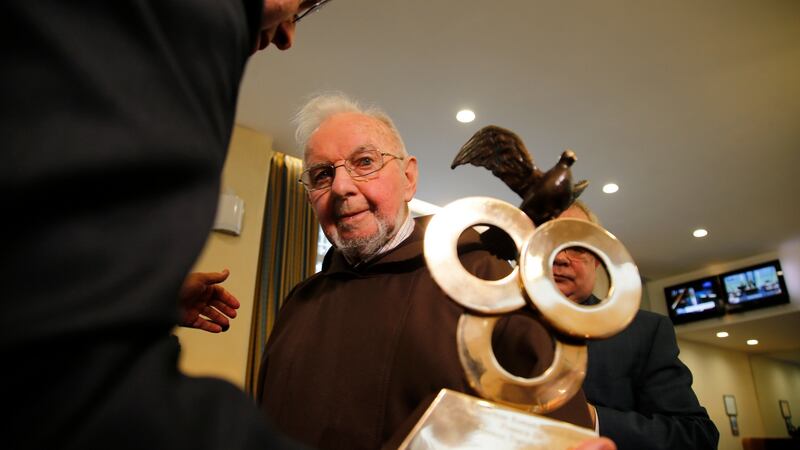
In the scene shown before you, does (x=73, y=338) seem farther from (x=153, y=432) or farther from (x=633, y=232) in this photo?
(x=633, y=232)

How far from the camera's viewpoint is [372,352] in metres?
0.95

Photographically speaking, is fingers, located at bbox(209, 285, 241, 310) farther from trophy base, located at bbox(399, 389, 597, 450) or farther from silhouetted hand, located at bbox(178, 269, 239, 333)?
trophy base, located at bbox(399, 389, 597, 450)

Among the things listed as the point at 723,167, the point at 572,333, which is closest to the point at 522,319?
the point at 572,333

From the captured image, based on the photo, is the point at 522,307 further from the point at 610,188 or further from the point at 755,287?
the point at 755,287

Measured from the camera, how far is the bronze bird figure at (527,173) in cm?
58

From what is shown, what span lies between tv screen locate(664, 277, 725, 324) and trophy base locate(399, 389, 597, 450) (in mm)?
6979

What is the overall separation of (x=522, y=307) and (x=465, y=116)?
9.68 feet

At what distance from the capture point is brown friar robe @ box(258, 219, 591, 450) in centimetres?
83

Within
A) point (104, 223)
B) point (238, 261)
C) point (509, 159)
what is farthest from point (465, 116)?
point (104, 223)

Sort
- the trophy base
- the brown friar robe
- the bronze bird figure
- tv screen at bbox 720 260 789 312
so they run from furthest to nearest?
tv screen at bbox 720 260 789 312
the brown friar robe
the bronze bird figure
the trophy base

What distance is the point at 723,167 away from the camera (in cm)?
413

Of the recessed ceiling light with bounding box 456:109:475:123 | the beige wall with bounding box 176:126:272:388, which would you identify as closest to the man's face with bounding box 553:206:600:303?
the beige wall with bounding box 176:126:272:388

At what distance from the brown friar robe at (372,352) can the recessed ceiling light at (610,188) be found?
3611mm

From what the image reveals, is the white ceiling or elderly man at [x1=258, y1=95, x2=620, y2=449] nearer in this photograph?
elderly man at [x1=258, y1=95, x2=620, y2=449]
